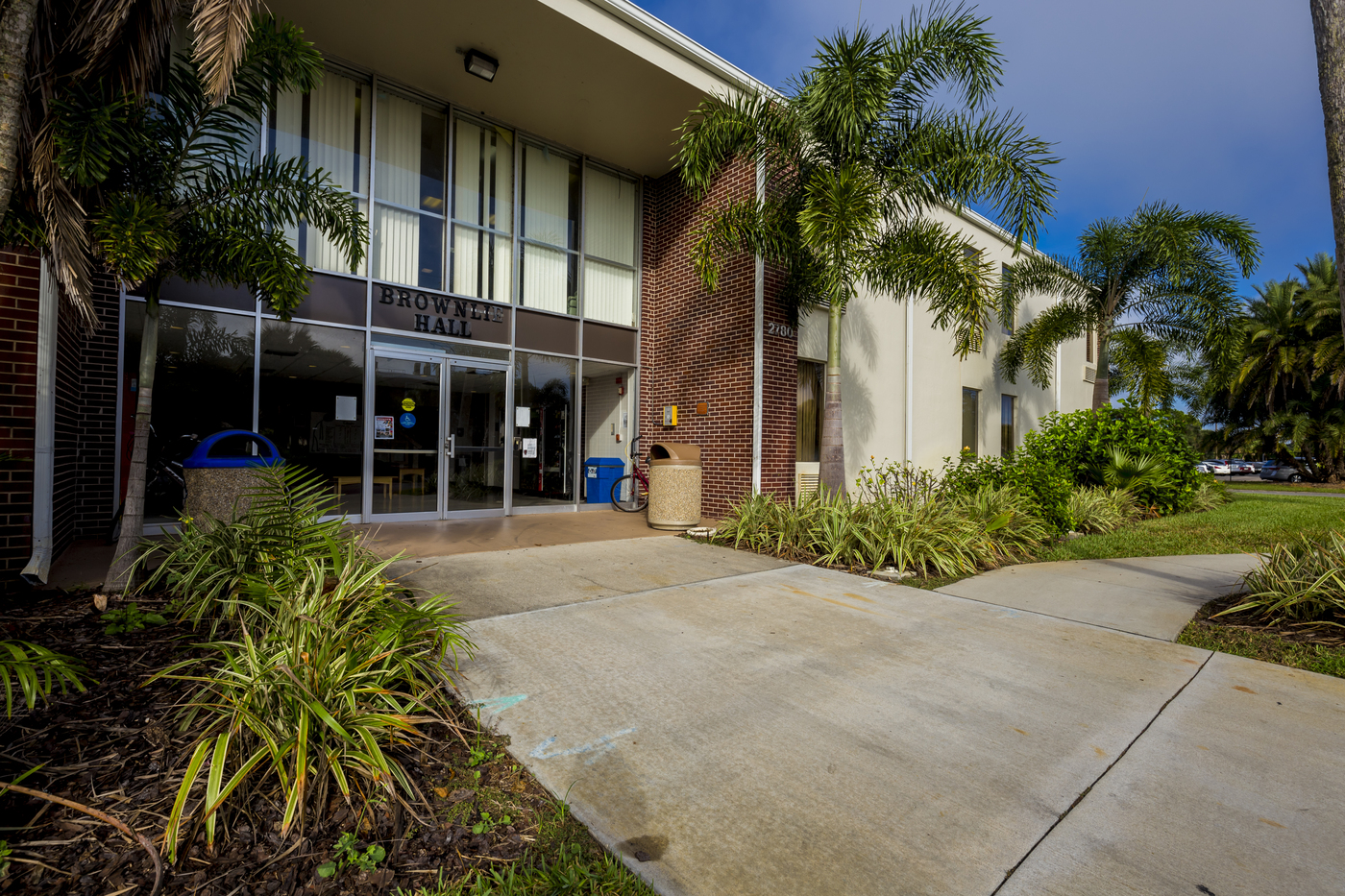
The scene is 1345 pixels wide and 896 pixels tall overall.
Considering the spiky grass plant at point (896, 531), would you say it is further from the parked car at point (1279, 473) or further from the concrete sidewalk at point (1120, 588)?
the parked car at point (1279, 473)

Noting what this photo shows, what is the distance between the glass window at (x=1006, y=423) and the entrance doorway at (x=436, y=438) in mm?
13410

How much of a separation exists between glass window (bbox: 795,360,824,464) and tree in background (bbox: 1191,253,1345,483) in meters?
21.6

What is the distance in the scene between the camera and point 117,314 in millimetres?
7180

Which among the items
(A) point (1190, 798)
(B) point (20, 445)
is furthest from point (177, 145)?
(A) point (1190, 798)

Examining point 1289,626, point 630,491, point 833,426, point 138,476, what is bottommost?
point 1289,626

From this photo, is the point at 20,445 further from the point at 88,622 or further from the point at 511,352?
the point at 511,352

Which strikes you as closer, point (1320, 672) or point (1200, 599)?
point (1320, 672)

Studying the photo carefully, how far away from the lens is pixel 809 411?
38.3 feet

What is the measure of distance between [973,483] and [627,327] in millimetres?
6411

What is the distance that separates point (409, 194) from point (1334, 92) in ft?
32.5

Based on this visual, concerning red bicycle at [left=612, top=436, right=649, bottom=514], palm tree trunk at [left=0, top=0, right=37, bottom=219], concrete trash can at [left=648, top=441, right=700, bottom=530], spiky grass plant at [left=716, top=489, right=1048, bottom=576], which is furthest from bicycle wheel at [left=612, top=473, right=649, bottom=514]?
palm tree trunk at [left=0, top=0, right=37, bottom=219]

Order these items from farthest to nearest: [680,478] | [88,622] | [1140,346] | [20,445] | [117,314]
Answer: [1140,346]
[680,478]
[117,314]
[20,445]
[88,622]

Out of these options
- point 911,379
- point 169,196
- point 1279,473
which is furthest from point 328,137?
point 1279,473

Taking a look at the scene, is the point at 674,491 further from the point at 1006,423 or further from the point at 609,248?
the point at 1006,423
